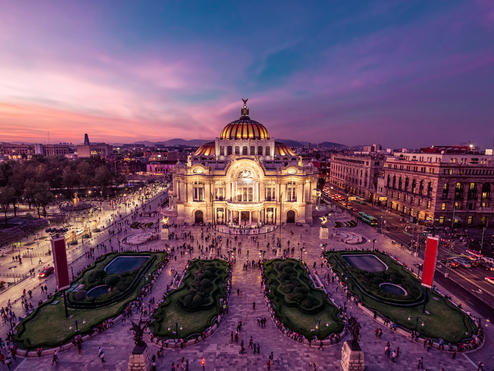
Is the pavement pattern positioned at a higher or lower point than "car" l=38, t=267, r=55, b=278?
lower

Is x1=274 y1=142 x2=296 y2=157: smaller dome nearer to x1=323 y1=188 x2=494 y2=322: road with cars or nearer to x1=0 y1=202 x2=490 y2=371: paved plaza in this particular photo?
x1=323 y1=188 x2=494 y2=322: road with cars

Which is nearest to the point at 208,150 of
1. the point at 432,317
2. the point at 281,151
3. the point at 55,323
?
the point at 281,151

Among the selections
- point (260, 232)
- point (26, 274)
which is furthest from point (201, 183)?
point (26, 274)

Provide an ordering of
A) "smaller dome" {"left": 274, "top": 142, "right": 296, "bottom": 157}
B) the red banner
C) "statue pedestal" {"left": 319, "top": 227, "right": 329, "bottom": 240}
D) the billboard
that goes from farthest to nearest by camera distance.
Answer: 1. "smaller dome" {"left": 274, "top": 142, "right": 296, "bottom": 157}
2. "statue pedestal" {"left": 319, "top": 227, "right": 329, "bottom": 240}
3. the red banner
4. the billboard

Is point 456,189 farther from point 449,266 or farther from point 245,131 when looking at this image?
point 245,131

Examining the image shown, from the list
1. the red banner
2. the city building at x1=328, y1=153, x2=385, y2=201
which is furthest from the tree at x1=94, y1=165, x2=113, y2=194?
the red banner

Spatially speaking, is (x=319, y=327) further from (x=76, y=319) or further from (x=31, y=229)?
(x=31, y=229)

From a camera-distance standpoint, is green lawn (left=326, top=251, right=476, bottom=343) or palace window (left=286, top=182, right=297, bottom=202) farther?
palace window (left=286, top=182, right=297, bottom=202)
